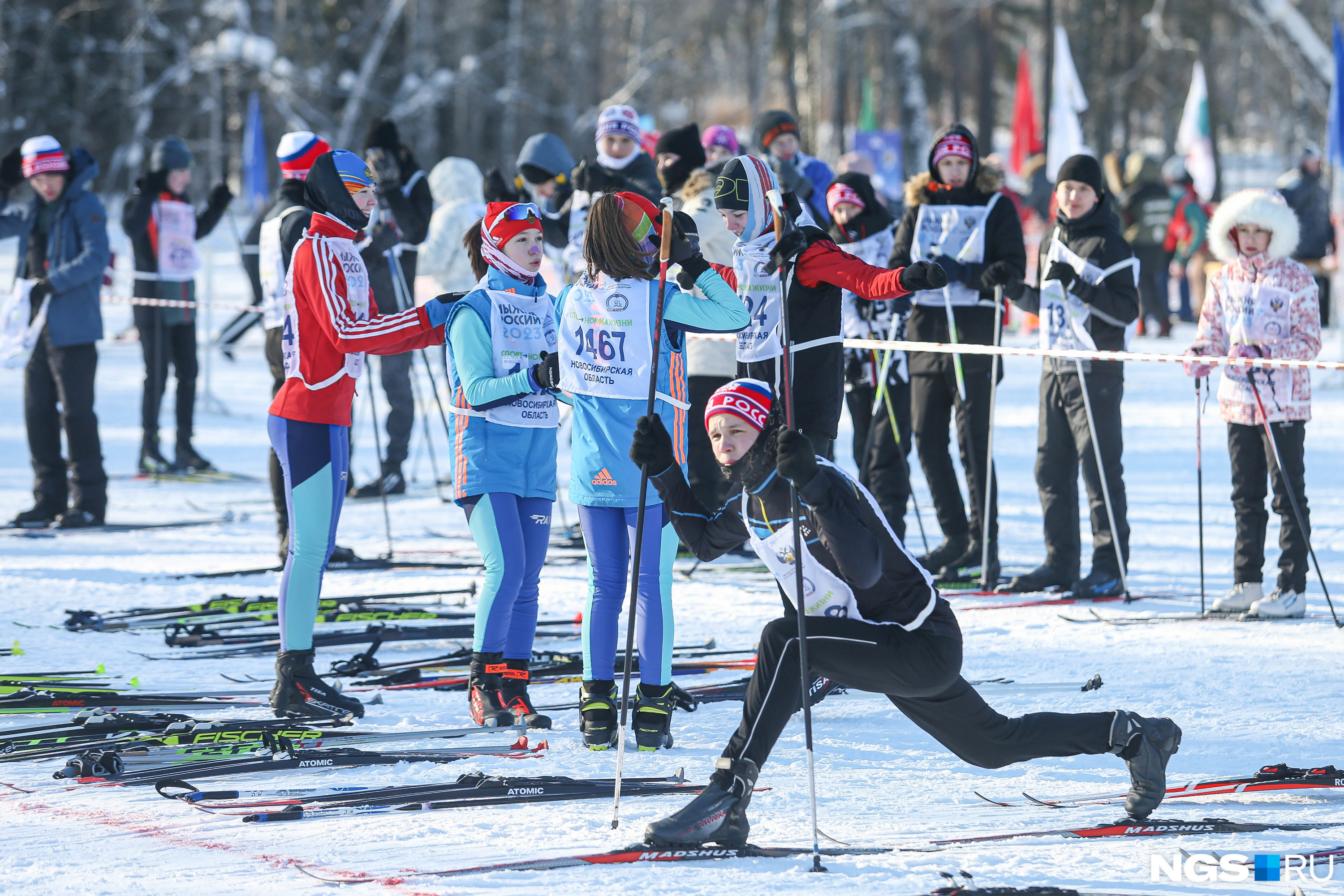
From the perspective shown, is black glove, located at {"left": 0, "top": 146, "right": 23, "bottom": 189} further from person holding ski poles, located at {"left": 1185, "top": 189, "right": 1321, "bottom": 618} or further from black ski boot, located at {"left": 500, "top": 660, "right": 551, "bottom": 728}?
person holding ski poles, located at {"left": 1185, "top": 189, "right": 1321, "bottom": 618}

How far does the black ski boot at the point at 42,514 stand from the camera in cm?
918

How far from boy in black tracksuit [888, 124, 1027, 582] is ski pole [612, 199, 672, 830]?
295cm

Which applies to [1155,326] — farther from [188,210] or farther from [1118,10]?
[1118,10]

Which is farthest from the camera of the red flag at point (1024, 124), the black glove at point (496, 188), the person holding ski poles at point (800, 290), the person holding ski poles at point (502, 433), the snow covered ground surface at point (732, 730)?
the red flag at point (1024, 124)

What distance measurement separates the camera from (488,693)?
17.0 feet

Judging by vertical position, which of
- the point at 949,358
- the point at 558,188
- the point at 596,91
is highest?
the point at 596,91

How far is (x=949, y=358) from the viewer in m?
7.42

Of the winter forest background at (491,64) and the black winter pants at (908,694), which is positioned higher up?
the winter forest background at (491,64)

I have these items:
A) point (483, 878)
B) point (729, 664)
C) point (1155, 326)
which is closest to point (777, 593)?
point (729, 664)

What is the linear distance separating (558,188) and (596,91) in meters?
30.9

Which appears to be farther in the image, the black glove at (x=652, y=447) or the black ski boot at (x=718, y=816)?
the black glove at (x=652, y=447)

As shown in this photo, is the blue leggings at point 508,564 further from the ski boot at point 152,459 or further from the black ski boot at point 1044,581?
the ski boot at point 152,459

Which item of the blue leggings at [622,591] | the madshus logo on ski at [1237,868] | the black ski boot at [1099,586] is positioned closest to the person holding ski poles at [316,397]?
the blue leggings at [622,591]

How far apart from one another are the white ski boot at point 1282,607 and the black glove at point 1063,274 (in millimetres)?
1594
